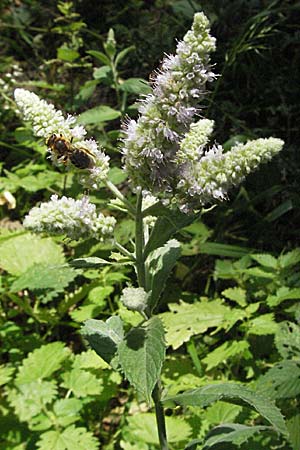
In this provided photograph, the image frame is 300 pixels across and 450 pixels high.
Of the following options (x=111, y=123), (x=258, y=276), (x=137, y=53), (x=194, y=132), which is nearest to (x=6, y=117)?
(x=111, y=123)

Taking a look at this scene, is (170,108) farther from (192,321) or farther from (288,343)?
(192,321)

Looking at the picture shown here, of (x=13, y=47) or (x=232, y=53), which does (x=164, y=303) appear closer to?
(x=232, y=53)

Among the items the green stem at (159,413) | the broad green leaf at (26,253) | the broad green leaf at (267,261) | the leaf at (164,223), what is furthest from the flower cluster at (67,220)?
the broad green leaf at (26,253)

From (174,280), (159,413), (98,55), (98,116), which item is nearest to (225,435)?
(159,413)

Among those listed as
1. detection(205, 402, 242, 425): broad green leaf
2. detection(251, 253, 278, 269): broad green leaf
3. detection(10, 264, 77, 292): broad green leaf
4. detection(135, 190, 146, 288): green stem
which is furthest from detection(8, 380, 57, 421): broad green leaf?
detection(251, 253, 278, 269): broad green leaf

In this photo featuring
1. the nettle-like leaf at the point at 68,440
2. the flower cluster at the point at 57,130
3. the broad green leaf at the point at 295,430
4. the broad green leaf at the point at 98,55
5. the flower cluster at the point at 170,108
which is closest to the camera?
the flower cluster at the point at 170,108

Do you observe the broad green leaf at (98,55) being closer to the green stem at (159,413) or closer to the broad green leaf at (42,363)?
the broad green leaf at (42,363)
